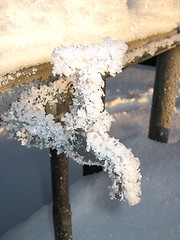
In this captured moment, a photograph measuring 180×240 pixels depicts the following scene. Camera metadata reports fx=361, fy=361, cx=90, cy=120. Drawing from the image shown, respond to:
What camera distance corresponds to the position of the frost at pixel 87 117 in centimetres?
111

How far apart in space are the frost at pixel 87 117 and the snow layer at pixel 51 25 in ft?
0.41

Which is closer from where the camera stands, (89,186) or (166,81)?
(89,186)

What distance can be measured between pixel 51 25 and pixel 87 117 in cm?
35

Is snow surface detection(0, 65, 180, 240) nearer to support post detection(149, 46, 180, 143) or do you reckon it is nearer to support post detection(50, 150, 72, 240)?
support post detection(149, 46, 180, 143)

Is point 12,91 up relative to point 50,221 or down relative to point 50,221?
up

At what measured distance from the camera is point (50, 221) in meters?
2.37

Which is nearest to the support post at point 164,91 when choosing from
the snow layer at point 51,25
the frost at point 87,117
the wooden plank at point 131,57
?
the wooden plank at point 131,57

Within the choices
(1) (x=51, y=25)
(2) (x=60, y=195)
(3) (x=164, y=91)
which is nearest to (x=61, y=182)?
(2) (x=60, y=195)

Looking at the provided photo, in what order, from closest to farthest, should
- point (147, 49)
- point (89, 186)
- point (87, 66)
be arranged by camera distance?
Result: point (87, 66), point (147, 49), point (89, 186)

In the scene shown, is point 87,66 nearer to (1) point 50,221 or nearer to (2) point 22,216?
(1) point 50,221

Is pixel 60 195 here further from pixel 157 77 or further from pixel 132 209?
pixel 157 77

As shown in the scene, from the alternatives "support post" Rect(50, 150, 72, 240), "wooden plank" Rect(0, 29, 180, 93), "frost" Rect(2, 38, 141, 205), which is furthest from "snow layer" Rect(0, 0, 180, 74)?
"support post" Rect(50, 150, 72, 240)

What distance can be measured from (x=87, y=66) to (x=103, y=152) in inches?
10.8

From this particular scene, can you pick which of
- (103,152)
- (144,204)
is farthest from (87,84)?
(144,204)
